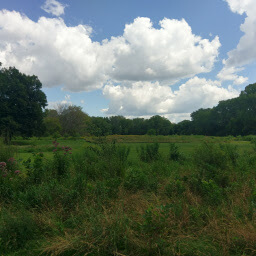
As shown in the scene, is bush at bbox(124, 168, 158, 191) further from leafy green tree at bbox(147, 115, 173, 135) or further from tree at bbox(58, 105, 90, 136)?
leafy green tree at bbox(147, 115, 173, 135)

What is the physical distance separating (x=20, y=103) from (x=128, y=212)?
103ft

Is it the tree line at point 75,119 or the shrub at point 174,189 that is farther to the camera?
the tree line at point 75,119

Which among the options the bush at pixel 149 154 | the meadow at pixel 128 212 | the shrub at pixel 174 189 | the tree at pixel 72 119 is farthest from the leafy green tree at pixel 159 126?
the shrub at pixel 174 189

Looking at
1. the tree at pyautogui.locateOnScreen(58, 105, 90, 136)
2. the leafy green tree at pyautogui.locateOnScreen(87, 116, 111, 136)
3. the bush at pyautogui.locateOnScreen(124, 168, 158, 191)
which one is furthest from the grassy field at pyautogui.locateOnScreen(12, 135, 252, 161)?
the tree at pyautogui.locateOnScreen(58, 105, 90, 136)

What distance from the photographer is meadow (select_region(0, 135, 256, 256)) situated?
357 centimetres

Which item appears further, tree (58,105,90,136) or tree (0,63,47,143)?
tree (58,105,90,136)

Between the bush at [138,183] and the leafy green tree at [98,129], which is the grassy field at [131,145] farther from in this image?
the bush at [138,183]

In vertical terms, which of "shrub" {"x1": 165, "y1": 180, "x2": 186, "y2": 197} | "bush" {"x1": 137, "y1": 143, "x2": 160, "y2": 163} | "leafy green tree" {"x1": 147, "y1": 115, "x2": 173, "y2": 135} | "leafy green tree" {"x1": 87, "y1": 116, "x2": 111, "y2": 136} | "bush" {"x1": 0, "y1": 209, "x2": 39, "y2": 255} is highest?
"leafy green tree" {"x1": 147, "y1": 115, "x2": 173, "y2": 135}

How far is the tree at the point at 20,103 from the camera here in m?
30.7

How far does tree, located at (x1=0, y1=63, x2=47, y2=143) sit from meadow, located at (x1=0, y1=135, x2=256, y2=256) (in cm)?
2659

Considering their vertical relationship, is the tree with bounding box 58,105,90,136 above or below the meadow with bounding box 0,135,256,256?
above

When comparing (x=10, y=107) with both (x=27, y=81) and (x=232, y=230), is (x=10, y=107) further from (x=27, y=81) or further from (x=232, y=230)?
(x=232, y=230)

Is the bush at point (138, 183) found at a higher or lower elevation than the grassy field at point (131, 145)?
lower

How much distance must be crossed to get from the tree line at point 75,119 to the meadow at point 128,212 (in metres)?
3.49
